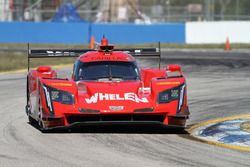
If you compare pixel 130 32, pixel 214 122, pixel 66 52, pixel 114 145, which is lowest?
pixel 130 32

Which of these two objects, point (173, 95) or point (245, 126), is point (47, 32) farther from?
point (173, 95)

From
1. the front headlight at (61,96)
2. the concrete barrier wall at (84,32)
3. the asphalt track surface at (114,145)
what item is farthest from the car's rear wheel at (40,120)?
the concrete barrier wall at (84,32)

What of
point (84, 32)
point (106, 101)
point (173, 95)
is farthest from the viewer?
point (84, 32)

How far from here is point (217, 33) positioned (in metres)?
48.8

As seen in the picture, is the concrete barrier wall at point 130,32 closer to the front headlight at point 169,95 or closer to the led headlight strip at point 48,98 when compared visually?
the front headlight at point 169,95

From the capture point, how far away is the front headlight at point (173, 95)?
41.1ft

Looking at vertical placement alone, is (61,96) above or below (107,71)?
below

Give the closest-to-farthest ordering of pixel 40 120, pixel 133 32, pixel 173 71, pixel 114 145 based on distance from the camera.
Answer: pixel 114 145 → pixel 40 120 → pixel 173 71 → pixel 133 32

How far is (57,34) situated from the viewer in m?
48.5

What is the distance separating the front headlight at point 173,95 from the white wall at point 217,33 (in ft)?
117

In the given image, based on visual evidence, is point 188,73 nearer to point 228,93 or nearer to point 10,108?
point 228,93

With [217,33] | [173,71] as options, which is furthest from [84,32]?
[173,71]

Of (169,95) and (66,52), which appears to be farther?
(66,52)

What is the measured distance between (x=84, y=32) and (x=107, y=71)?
34.9 meters
